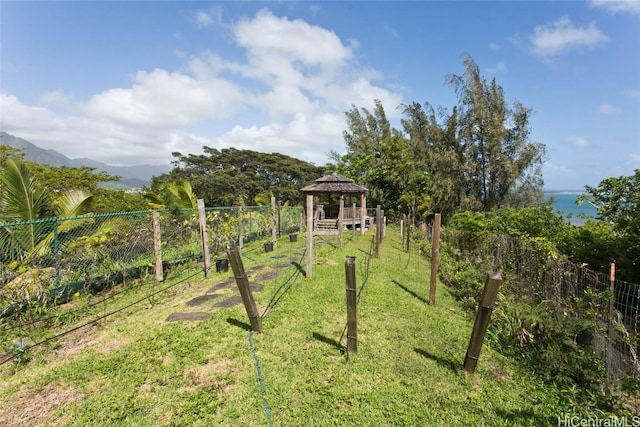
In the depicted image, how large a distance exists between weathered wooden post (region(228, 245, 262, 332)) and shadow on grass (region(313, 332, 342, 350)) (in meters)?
0.74

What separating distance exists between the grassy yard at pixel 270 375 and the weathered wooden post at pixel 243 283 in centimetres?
19

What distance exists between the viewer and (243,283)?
370 cm

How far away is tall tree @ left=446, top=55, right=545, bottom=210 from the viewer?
788 inches

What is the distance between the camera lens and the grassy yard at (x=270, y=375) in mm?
2643

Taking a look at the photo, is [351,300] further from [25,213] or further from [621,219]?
[621,219]

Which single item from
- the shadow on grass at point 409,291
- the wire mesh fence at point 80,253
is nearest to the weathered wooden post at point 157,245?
the wire mesh fence at point 80,253

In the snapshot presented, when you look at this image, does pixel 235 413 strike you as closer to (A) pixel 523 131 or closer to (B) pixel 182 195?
(B) pixel 182 195

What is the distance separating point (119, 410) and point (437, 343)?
3.56 meters

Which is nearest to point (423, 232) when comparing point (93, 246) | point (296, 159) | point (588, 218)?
point (588, 218)

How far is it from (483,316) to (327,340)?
187 cm

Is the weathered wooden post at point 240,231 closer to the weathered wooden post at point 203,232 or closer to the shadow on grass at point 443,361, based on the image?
the weathered wooden post at point 203,232

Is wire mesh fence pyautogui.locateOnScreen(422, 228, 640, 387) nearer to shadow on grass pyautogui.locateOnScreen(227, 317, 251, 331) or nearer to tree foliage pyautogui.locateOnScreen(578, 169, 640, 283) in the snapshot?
tree foliage pyautogui.locateOnScreen(578, 169, 640, 283)

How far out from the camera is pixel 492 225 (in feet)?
35.2

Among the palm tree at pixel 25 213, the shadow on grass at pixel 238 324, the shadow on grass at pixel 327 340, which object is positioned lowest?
the shadow on grass at pixel 327 340
